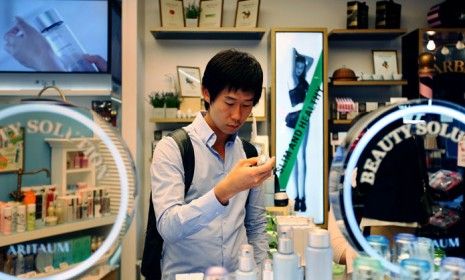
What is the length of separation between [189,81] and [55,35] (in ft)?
4.39

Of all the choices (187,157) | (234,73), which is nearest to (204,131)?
(187,157)

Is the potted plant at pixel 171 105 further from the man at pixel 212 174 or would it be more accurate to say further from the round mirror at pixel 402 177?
the round mirror at pixel 402 177

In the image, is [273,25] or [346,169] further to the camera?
[273,25]

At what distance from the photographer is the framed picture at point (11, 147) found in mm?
870

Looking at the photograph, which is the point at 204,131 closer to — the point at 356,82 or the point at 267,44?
the point at 356,82

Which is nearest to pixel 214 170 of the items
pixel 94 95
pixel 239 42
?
pixel 94 95

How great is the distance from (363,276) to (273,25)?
4.10 meters

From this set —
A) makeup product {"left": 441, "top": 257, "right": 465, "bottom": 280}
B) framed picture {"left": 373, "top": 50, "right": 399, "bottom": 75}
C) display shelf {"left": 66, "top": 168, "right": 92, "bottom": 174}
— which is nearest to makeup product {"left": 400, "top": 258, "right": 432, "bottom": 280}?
makeup product {"left": 441, "top": 257, "right": 465, "bottom": 280}

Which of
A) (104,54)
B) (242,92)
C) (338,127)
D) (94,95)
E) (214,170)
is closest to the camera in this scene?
(242,92)

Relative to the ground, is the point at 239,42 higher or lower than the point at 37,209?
higher

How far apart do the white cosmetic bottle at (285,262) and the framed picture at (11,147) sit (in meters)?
0.60

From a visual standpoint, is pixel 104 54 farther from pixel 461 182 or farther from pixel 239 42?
pixel 461 182

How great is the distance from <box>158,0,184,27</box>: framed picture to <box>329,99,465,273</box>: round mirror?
371 centimetres

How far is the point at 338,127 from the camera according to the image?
462cm
